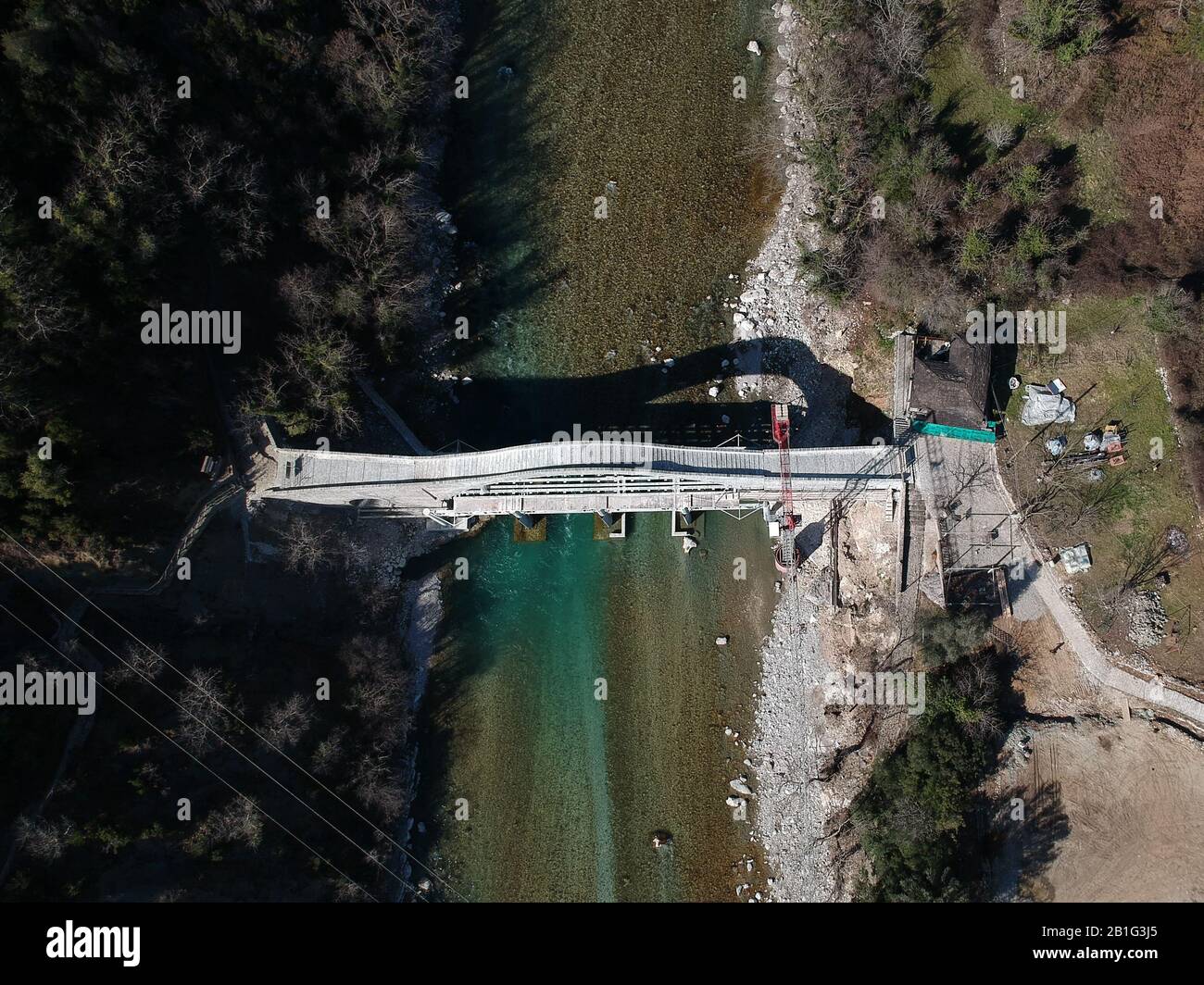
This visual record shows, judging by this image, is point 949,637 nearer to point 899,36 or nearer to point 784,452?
point 784,452

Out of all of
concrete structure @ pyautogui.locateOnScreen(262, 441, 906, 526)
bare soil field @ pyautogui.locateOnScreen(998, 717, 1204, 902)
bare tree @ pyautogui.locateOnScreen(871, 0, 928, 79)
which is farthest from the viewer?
bare tree @ pyautogui.locateOnScreen(871, 0, 928, 79)

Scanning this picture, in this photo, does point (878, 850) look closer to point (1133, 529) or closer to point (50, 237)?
point (1133, 529)

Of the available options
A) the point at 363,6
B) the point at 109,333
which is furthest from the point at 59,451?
the point at 363,6

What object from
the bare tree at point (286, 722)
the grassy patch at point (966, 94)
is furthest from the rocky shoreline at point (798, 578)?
the bare tree at point (286, 722)

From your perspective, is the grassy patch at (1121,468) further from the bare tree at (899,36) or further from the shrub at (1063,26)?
the bare tree at (899,36)

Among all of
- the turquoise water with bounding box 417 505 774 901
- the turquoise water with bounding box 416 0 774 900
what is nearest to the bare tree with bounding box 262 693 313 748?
the turquoise water with bounding box 417 505 774 901

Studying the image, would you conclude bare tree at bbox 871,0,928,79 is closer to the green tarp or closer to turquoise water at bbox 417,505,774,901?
the green tarp

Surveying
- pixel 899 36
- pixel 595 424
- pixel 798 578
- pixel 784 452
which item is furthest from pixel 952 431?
pixel 899 36
